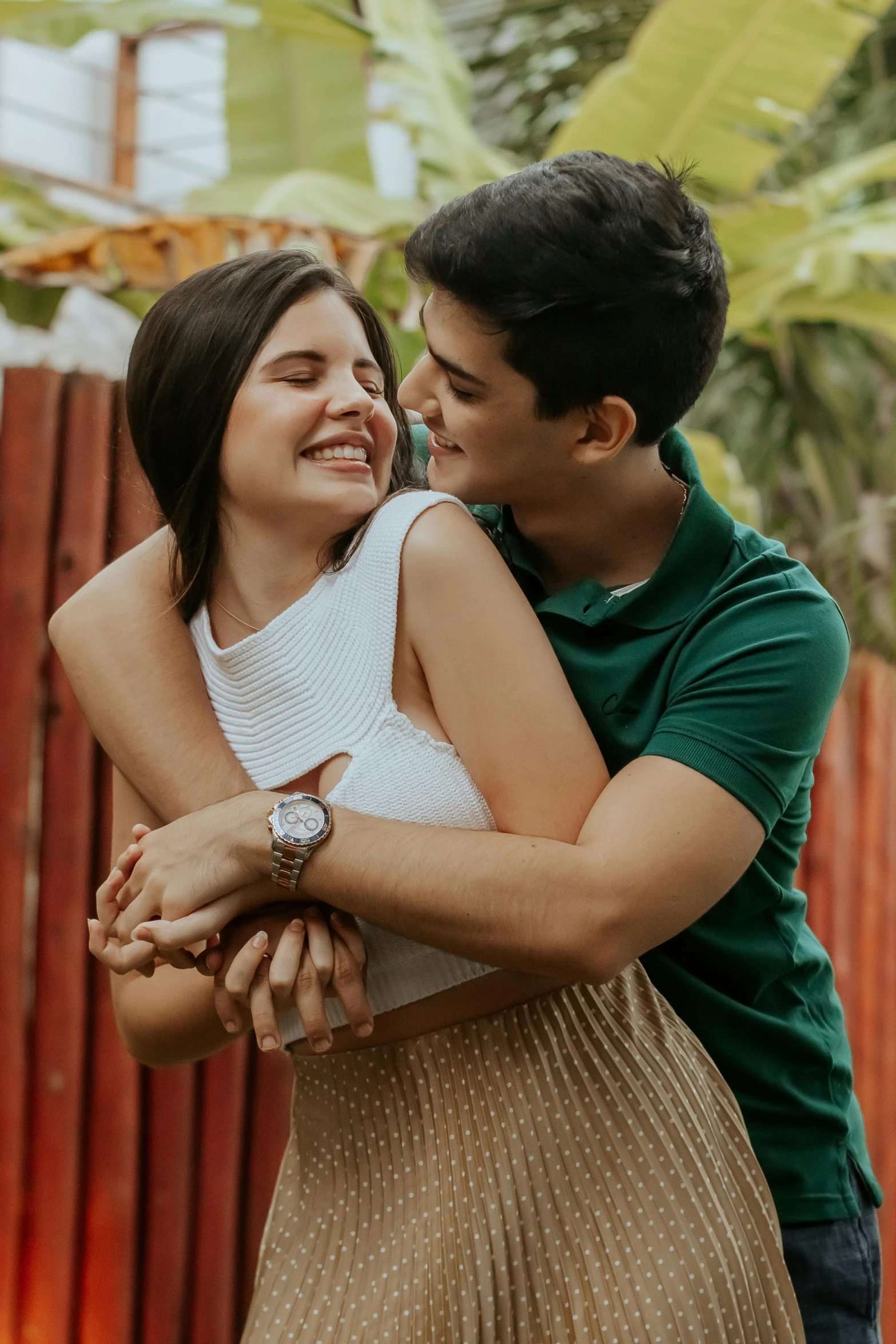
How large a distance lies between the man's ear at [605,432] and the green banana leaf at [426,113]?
3577 millimetres

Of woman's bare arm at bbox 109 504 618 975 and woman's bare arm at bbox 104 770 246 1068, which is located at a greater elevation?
woman's bare arm at bbox 109 504 618 975

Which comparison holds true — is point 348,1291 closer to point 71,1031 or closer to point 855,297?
point 71,1031

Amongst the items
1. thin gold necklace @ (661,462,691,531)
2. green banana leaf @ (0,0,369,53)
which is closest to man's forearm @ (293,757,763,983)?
→ thin gold necklace @ (661,462,691,531)

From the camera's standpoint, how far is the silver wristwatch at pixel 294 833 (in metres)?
1.53

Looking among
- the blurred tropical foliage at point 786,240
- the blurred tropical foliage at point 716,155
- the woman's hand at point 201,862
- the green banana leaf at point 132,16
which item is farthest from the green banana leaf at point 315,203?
the woman's hand at point 201,862

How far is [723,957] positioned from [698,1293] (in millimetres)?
422

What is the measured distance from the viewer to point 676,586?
1.74 m

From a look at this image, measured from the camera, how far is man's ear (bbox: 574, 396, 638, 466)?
1.80 metres

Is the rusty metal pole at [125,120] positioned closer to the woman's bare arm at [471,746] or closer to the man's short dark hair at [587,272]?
the man's short dark hair at [587,272]

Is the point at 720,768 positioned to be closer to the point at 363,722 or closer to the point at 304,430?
the point at 363,722

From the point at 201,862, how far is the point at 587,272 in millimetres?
883

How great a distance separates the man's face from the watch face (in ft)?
1.68

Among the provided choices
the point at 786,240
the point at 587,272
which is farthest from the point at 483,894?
the point at 786,240

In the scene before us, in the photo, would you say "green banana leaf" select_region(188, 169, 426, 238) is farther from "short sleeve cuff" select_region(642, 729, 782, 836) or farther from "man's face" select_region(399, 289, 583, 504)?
"short sleeve cuff" select_region(642, 729, 782, 836)
